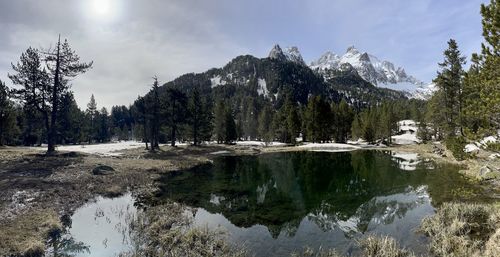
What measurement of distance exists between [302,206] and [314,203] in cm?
162

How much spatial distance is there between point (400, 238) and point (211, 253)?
9.98 metres

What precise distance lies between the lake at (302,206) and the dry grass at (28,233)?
1.49m

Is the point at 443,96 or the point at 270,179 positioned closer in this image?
the point at 270,179

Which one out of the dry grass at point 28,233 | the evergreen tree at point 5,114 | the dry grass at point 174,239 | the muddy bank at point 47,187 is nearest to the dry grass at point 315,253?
the dry grass at point 174,239

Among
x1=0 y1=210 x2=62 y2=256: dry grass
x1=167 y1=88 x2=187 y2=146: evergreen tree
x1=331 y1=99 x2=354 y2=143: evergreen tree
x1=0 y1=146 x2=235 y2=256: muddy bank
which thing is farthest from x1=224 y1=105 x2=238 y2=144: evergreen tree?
x1=0 y1=210 x2=62 y2=256: dry grass

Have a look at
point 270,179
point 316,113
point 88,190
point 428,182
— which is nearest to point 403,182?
point 428,182

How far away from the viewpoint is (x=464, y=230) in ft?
52.2

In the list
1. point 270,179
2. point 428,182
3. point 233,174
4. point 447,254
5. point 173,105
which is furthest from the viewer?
point 173,105

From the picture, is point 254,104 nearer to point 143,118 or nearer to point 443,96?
point 143,118

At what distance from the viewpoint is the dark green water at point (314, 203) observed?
682 inches

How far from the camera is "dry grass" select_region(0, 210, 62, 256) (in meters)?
13.6

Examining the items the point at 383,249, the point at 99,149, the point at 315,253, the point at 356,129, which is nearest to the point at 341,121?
the point at 356,129

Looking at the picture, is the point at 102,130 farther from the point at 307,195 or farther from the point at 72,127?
the point at 307,195

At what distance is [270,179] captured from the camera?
40.3m
